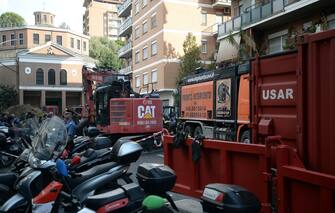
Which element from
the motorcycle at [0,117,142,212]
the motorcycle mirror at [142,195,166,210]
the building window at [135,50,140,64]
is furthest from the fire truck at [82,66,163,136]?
the building window at [135,50,140,64]

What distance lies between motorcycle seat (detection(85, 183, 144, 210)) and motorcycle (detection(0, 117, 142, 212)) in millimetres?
900

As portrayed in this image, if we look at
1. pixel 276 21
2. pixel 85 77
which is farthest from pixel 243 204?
pixel 276 21

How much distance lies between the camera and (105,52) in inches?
3187

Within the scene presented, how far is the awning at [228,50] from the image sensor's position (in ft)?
86.1

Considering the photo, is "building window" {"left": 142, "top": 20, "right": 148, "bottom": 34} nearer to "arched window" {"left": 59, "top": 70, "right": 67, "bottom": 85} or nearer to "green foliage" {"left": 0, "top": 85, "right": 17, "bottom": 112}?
"arched window" {"left": 59, "top": 70, "right": 67, "bottom": 85}

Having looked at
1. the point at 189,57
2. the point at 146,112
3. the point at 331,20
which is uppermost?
the point at 189,57

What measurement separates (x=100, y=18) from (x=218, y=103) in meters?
113

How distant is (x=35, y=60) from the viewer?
6144 centimetres

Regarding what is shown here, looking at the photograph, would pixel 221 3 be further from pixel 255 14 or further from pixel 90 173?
pixel 90 173

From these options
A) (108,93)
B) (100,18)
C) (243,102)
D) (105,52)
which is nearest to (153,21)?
(108,93)

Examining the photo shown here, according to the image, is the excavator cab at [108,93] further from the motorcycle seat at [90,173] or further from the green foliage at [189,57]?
the green foliage at [189,57]

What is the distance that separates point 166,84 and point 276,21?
16.5 m

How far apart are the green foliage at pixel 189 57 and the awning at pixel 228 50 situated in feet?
27.2

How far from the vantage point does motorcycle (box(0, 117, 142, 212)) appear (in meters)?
5.74
